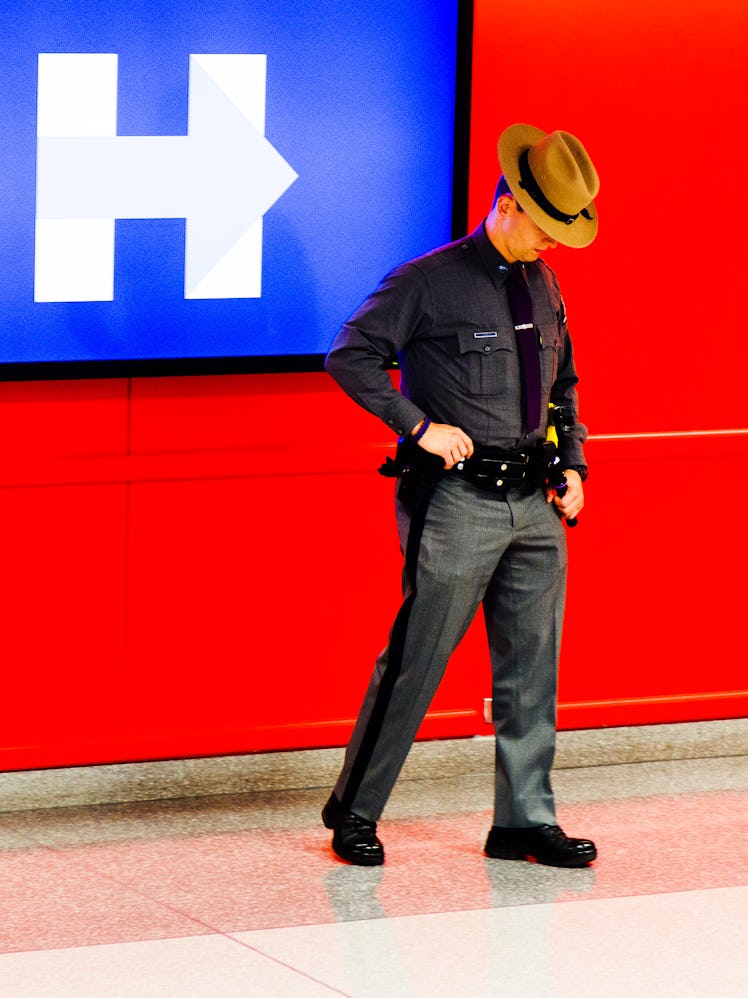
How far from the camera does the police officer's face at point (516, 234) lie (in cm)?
394

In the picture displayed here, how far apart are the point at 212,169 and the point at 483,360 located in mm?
835

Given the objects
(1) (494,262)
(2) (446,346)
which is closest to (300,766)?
(2) (446,346)

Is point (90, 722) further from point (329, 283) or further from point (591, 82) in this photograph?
point (591, 82)

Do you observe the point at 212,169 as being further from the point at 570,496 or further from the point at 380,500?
the point at 570,496

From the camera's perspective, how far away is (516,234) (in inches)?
156

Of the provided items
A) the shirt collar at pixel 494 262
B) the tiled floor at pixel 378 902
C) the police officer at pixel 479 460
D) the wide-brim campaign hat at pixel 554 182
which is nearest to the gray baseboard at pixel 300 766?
the tiled floor at pixel 378 902

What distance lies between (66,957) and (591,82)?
8.45 ft

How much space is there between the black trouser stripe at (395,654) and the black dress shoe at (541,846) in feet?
1.22

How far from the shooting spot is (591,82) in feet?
15.5

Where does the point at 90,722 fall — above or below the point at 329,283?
below

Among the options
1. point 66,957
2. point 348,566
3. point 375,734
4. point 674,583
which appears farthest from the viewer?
point 674,583

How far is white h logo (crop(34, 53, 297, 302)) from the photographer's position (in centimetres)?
412

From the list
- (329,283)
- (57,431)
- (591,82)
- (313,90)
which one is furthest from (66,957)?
(591,82)

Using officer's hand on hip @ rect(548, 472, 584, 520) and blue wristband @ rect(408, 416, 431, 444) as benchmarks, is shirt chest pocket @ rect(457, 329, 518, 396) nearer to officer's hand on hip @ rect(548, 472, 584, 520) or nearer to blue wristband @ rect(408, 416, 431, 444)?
blue wristband @ rect(408, 416, 431, 444)
